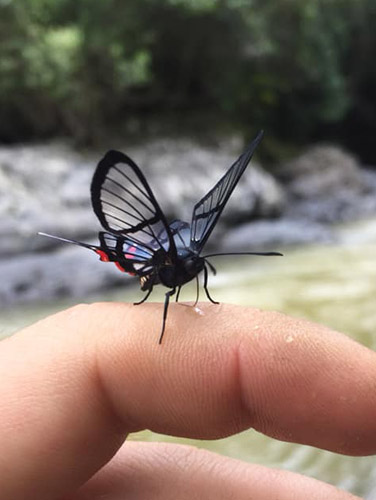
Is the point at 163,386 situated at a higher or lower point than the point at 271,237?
lower

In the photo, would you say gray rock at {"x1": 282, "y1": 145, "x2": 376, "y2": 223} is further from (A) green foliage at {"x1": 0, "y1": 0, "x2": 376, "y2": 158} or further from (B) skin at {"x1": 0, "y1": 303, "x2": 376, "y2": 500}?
(B) skin at {"x1": 0, "y1": 303, "x2": 376, "y2": 500}

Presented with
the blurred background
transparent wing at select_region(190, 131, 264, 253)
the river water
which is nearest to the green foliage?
the blurred background

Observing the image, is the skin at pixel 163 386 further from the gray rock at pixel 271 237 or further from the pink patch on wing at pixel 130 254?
the gray rock at pixel 271 237

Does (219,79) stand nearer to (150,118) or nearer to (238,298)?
(150,118)

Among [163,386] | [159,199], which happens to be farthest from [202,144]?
[163,386]

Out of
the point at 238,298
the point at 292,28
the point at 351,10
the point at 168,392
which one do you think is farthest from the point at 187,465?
the point at 351,10

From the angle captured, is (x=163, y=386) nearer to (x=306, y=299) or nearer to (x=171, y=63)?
(x=306, y=299)

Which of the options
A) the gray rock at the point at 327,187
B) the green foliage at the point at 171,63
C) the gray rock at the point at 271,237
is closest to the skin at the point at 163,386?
the gray rock at the point at 271,237
